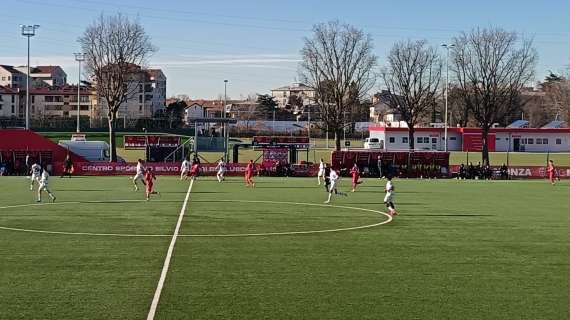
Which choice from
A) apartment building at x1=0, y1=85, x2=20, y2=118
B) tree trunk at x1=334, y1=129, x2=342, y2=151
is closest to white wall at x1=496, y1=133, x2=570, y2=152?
tree trunk at x1=334, y1=129, x2=342, y2=151

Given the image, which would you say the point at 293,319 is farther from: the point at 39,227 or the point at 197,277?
the point at 39,227

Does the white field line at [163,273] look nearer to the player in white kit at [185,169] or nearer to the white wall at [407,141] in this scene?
the player in white kit at [185,169]

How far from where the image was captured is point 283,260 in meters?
18.2

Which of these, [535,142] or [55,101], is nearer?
[535,142]

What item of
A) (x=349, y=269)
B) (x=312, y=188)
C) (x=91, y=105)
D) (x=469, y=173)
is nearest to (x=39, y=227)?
(x=349, y=269)

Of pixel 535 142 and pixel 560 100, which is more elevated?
pixel 560 100

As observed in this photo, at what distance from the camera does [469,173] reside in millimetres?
61594

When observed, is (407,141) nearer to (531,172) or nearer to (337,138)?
(337,138)

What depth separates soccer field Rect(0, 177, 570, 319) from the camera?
13.2 m

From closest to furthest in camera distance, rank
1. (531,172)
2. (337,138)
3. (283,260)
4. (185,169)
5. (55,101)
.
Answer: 1. (283,260)
2. (185,169)
3. (531,172)
4. (337,138)
5. (55,101)

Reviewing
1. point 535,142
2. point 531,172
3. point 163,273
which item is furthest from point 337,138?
point 163,273

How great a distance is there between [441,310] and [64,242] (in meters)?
12.0

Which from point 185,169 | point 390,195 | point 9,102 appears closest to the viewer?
point 390,195

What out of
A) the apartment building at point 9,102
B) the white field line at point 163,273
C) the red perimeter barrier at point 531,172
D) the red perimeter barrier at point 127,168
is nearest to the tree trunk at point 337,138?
the red perimeter barrier at point 127,168
